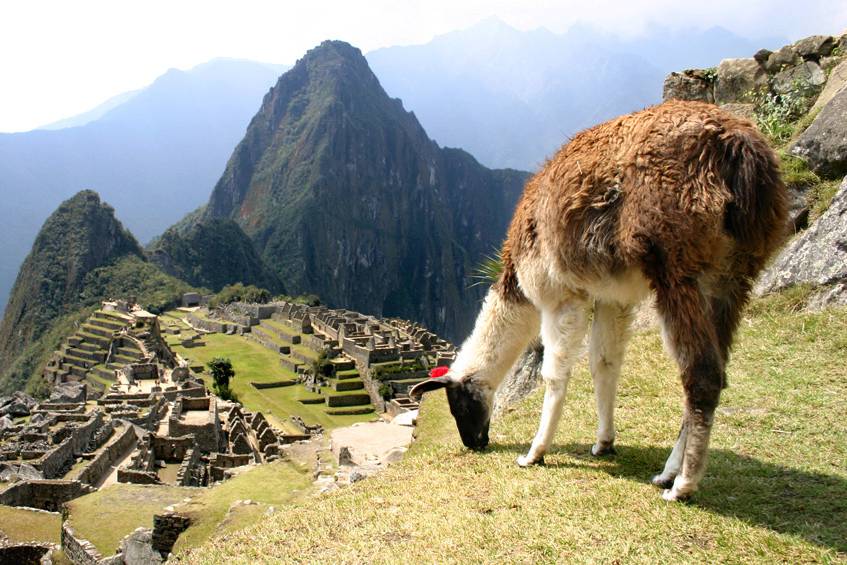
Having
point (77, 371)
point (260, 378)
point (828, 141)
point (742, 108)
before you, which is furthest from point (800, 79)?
point (77, 371)

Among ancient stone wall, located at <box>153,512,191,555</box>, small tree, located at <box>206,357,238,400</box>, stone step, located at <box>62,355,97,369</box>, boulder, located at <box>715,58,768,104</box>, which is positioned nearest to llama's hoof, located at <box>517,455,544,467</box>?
ancient stone wall, located at <box>153,512,191,555</box>

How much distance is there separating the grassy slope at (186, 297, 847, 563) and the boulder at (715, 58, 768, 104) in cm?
521

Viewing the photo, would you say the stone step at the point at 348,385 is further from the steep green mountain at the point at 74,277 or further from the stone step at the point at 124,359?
the steep green mountain at the point at 74,277

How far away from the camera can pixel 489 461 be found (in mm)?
4215

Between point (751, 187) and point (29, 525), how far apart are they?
1160 cm

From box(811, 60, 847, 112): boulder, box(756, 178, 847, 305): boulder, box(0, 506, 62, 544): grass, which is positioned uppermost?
box(811, 60, 847, 112): boulder

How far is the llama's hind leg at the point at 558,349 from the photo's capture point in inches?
149

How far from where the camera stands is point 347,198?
13725 centimetres

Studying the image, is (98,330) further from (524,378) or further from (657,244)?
(657,244)

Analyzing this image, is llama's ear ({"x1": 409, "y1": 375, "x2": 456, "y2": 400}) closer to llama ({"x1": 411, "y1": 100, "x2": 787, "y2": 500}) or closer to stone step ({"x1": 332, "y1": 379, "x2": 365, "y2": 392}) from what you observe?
llama ({"x1": 411, "y1": 100, "x2": 787, "y2": 500})

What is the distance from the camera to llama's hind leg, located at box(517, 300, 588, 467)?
3.79 m

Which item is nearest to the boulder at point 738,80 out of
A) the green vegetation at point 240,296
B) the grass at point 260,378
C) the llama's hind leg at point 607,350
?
the llama's hind leg at point 607,350

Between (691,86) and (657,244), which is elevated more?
(691,86)

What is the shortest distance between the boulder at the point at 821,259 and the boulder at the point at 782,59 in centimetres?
360
